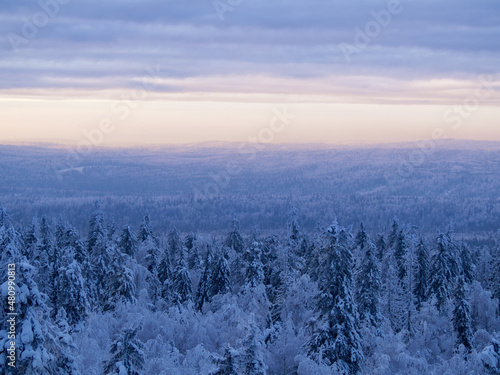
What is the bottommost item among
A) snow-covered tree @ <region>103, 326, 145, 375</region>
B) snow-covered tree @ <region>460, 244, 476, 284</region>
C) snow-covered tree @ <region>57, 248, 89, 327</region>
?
snow-covered tree @ <region>460, 244, 476, 284</region>

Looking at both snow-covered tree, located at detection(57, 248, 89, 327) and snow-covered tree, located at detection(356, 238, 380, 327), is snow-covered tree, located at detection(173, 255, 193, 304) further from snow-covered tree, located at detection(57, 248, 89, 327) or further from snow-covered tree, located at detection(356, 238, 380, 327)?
snow-covered tree, located at detection(356, 238, 380, 327)

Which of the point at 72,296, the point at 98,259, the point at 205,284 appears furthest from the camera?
the point at 98,259

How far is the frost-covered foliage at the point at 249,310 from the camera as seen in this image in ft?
52.2

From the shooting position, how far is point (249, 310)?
32.6m

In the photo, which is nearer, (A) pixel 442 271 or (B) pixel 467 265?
(A) pixel 442 271

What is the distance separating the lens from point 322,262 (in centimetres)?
2481

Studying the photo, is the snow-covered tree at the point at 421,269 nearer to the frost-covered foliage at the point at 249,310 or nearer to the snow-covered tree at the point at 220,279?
the frost-covered foliage at the point at 249,310

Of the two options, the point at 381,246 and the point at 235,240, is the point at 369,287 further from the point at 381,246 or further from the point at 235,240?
the point at 235,240

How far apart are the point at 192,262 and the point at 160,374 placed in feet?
127

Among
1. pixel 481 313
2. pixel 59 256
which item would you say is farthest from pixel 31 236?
pixel 481 313

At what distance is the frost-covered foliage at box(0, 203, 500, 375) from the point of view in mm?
15922

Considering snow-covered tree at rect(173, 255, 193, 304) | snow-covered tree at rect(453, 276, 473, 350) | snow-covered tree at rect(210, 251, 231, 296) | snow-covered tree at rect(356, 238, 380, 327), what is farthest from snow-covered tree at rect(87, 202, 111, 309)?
snow-covered tree at rect(453, 276, 473, 350)

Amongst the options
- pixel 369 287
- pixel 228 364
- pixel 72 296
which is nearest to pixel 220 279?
Result: pixel 369 287

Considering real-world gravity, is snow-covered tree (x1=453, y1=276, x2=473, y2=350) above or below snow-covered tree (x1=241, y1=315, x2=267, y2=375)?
below
